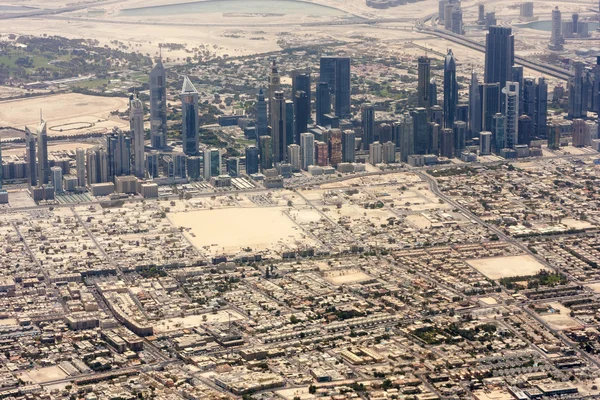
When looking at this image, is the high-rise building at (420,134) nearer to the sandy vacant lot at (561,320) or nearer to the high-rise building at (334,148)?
the high-rise building at (334,148)

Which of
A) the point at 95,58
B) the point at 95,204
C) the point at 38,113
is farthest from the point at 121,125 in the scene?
the point at 95,58

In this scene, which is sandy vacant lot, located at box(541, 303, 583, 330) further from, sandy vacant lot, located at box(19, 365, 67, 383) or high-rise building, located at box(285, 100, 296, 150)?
high-rise building, located at box(285, 100, 296, 150)

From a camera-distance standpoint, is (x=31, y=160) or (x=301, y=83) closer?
(x=31, y=160)

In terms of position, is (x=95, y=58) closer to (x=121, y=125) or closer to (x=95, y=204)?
(x=121, y=125)

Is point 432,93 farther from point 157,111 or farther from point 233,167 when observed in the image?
point 157,111

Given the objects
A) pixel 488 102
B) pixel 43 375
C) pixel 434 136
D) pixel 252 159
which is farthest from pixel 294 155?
pixel 43 375
